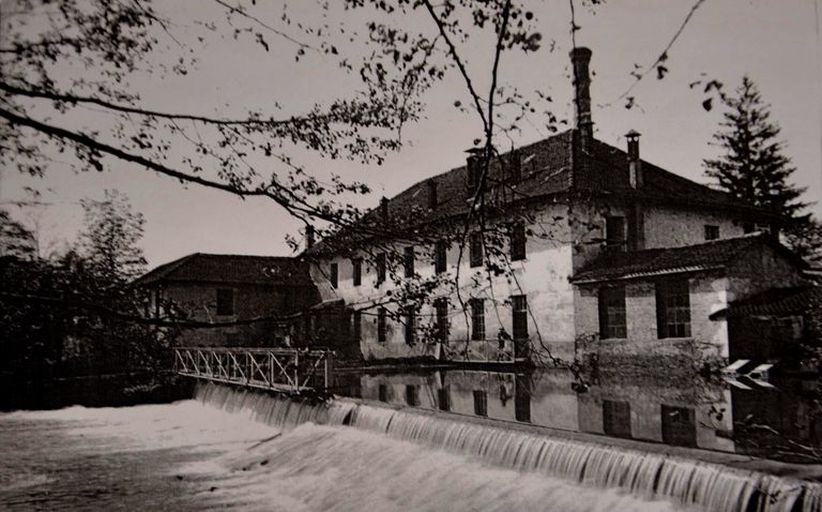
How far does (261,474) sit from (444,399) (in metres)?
4.36

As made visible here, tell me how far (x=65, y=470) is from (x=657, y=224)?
1746 cm

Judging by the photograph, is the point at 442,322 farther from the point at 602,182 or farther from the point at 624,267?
the point at 602,182

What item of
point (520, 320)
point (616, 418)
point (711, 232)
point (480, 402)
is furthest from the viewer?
point (711, 232)

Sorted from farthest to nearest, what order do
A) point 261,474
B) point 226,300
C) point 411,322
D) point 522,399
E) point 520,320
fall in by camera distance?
1. point 226,300
2. point 520,320
3. point 522,399
4. point 261,474
5. point 411,322

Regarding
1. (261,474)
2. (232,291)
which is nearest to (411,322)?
(261,474)

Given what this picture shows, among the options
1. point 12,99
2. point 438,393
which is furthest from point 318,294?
point 12,99

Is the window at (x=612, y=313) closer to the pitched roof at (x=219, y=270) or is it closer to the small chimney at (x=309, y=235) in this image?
the pitched roof at (x=219, y=270)

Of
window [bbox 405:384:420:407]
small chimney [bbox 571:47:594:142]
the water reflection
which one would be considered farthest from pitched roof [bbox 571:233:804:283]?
small chimney [bbox 571:47:594:142]

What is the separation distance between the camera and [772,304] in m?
14.8

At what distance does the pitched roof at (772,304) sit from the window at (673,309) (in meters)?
1.14

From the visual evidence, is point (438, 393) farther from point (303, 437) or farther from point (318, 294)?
point (318, 294)

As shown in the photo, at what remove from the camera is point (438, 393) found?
14.6 m

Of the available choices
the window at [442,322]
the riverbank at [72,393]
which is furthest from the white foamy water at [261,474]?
the window at [442,322]

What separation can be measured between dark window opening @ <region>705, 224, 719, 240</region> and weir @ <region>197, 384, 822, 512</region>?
15.2m
